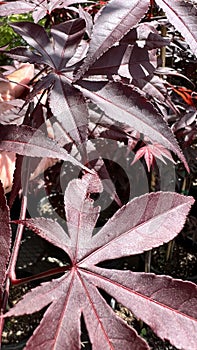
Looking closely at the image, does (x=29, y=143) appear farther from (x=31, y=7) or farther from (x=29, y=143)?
(x=31, y=7)

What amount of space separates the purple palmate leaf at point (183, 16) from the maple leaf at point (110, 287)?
8.3 inches

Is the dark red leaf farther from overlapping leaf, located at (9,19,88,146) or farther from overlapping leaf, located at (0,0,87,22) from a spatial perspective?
overlapping leaf, located at (0,0,87,22)

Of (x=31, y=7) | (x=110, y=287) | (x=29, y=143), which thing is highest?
(x=31, y=7)

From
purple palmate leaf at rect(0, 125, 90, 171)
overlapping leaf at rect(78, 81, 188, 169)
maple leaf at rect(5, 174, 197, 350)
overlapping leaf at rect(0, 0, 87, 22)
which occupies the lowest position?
maple leaf at rect(5, 174, 197, 350)

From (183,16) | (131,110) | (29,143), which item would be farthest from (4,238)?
(183,16)

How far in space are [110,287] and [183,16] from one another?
0.36 meters

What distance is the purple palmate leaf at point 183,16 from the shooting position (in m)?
0.60

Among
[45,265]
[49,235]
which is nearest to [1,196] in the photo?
[49,235]

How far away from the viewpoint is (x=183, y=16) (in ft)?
2.02

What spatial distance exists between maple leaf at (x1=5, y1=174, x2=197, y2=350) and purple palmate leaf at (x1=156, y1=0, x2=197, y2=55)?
0.69 feet

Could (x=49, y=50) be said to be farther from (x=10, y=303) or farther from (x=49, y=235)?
(x=10, y=303)

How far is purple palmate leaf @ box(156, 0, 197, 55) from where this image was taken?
1.96ft

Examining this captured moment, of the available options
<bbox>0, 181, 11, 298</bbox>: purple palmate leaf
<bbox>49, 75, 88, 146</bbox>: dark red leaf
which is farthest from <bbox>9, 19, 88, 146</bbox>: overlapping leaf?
<bbox>0, 181, 11, 298</bbox>: purple palmate leaf

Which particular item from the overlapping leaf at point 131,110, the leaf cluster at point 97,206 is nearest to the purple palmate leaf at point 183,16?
the leaf cluster at point 97,206
